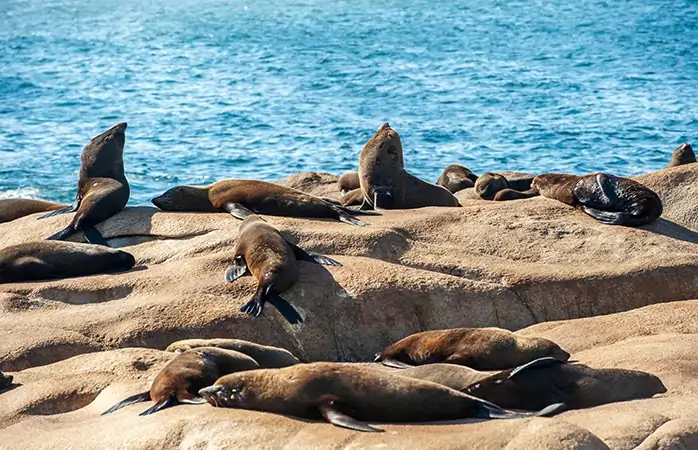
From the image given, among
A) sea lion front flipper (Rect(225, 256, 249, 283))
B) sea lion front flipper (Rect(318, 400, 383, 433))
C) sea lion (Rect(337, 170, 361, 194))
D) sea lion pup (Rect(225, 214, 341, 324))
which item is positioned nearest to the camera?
sea lion front flipper (Rect(318, 400, 383, 433))

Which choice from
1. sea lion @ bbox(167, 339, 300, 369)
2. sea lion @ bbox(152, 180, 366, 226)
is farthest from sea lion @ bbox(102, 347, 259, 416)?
sea lion @ bbox(152, 180, 366, 226)

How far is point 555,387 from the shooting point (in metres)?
5.81

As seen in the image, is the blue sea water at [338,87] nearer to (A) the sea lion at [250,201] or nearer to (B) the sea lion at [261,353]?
(A) the sea lion at [250,201]

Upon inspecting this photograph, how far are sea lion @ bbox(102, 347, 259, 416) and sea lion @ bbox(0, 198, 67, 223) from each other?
5.25 meters

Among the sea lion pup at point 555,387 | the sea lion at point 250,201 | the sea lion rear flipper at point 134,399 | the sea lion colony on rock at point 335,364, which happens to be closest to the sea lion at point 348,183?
the sea lion colony on rock at point 335,364

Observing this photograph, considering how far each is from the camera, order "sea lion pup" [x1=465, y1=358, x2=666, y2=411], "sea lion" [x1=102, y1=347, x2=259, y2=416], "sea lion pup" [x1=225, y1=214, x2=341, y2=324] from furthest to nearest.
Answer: "sea lion pup" [x1=225, y1=214, x2=341, y2=324] → "sea lion" [x1=102, y1=347, x2=259, y2=416] → "sea lion pup" [x1=465, y1=358, x2=666, y2=411]

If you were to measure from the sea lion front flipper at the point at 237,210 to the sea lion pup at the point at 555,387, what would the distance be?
3889 millimetres

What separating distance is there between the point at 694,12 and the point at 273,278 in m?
33.3

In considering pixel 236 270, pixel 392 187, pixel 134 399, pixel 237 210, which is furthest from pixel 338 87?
pixel 134 399

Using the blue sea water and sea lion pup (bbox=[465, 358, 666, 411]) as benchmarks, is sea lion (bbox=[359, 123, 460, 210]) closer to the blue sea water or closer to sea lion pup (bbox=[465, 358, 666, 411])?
sea lion pup (bbox=[465, 358, 666, 411])

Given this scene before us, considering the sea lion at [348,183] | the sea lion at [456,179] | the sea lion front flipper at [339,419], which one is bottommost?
the sea lion at [456,179]

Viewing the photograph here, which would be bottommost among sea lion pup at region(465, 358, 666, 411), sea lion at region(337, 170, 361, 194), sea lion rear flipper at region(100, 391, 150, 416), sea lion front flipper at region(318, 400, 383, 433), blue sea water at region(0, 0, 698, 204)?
blue sea water at region(0, 0, 698, 204)

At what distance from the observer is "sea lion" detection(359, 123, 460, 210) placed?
10.7 metres

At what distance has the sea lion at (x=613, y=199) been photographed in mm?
9359
